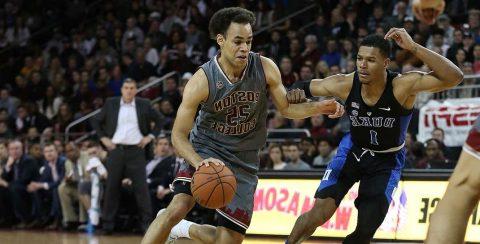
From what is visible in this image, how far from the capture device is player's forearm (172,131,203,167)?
20.4ft

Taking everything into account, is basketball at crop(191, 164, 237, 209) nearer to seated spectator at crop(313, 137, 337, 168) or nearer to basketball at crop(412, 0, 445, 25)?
basketball at crop(412, 0, 445, 25)

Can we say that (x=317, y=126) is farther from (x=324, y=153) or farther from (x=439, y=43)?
(x=439, y=43)

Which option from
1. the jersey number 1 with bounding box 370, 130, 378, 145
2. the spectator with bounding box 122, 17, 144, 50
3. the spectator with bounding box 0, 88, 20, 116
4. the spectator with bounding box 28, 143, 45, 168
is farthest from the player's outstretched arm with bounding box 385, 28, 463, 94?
the spectator with bounding box 0, 88, 20, 116

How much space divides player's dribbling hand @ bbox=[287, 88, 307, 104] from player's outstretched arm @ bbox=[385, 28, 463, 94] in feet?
2.58

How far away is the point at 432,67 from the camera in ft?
22.9

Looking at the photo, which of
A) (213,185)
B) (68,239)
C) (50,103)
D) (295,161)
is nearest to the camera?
(213,185)

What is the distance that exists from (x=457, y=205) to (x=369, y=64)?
314 centimetres

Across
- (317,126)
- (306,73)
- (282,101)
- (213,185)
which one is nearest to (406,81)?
(282,101)

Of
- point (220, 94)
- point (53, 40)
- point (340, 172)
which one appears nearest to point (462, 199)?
point (220, 94)

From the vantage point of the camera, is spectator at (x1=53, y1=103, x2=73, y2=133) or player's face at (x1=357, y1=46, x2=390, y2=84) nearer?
player's face at (x1=357, y1=46, x2=390, y2=84)

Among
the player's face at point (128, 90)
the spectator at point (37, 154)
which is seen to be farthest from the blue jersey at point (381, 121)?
the spectator at point (37, 154)

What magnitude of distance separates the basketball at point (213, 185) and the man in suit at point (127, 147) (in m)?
5.79

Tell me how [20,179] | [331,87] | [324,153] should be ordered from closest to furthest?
1. [331,87]
2. [324,153]
3. [20,179]

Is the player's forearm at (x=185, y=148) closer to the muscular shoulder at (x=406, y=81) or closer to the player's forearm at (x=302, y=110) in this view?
the player's forearm at (x=302, y=110)
